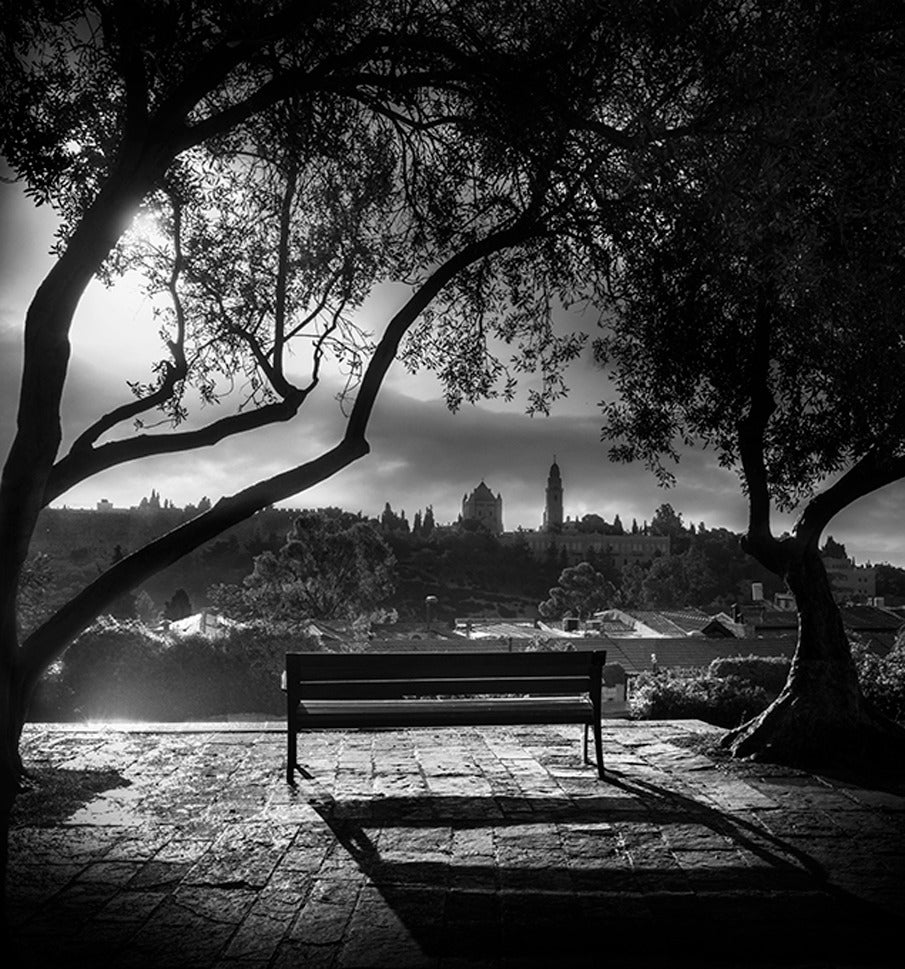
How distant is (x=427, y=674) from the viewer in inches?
269

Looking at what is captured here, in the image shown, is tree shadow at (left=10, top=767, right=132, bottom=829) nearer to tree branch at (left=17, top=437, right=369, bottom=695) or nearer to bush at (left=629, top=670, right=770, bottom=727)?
tree branch at (left=17, top=437, right=369, bottom=695)

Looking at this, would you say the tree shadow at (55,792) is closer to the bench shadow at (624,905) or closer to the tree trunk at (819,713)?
the bench shadow at (624,905)

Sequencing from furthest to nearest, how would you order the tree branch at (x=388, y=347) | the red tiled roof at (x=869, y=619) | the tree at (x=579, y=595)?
1. the tree at (x=579, y=595)
2. the red tiled roof at (x=869, y=619)
3. the tree branch at (x=388, y=347)

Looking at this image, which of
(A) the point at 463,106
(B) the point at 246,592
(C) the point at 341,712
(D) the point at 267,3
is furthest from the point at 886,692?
(B) the point at 246,592

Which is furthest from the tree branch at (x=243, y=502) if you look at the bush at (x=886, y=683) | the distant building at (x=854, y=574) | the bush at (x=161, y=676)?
the distant building at (x=854, y=574)

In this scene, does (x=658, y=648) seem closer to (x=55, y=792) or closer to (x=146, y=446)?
(x=146, y=446)

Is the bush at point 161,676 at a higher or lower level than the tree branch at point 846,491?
lower

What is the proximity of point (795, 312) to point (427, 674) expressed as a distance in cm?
388

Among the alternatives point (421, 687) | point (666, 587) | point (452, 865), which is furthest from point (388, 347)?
point (666, 587)

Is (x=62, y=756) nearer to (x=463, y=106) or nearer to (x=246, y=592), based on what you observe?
(x=463, y=106)

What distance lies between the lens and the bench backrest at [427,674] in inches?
264

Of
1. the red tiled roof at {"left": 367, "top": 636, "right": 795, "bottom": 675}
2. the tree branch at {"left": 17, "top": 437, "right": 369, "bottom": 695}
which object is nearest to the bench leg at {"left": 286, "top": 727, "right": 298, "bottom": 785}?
the tree branch at {"left": 17, "top": 437, "right": 369, "bottom": 695}

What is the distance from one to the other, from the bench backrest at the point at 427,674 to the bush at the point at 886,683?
5207 mm

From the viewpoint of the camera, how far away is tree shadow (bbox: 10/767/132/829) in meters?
5.60
